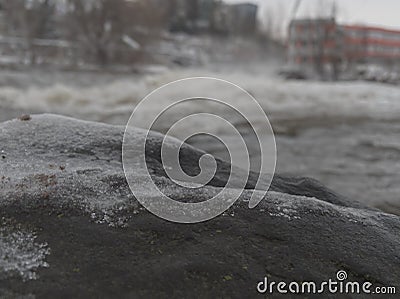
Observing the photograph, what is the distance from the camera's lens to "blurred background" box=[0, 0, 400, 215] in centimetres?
678

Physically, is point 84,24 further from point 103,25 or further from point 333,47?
point 333,47

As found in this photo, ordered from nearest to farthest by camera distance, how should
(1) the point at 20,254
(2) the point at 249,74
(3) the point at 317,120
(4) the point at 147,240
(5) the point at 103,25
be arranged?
(1) the point at 20,254, (4) the point at 147,240, (3) the point at 317,120, (5) the point at 103,25, (2) the point at 249,74

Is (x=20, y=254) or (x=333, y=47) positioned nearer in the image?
(x=20, y=254)

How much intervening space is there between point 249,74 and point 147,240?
92.9 ft

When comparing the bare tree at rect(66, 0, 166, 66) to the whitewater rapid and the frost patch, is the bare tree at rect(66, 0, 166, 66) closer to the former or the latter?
the whitewater rapid

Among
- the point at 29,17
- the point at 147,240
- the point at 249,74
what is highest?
the point at 147,240

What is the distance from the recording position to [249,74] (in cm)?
2939

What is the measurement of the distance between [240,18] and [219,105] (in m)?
53.4

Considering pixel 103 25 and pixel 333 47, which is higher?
pixel 103 25

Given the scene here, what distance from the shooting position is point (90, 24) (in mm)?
24000

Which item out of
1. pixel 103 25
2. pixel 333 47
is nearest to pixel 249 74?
pixel 333 47

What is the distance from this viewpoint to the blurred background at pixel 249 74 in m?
6.78

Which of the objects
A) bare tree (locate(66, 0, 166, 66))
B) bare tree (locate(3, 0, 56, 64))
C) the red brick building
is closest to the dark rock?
bare tree (locate(3, 0, 56, 64))

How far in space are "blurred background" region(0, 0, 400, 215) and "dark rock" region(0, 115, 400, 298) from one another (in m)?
2.36
